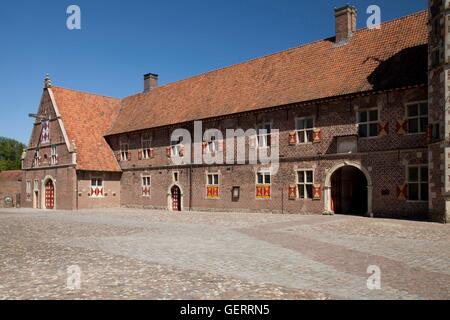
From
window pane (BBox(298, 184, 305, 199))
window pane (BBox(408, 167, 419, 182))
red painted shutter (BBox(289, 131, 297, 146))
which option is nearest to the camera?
window pane (BBox(408, 167, 419, 182))

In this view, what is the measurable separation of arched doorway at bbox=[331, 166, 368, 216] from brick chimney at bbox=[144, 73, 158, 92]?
18.9m

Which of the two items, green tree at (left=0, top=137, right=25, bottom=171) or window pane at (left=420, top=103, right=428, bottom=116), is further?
green tree at (left=0, top=137, right=25, bottom=171)

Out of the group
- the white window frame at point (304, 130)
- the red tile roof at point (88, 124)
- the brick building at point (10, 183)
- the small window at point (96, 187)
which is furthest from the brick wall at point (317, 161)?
the brick building at point (10, 183)

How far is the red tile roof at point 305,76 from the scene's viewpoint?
19.0 metres

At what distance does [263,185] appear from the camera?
22.8 metres

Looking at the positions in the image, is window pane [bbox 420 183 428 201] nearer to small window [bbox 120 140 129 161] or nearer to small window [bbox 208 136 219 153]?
small window [bbox 208 136 219 153]

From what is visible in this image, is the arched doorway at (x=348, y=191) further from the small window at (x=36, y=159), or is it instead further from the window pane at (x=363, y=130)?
the small window at (x=36, y=159)

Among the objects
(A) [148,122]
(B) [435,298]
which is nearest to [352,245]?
(B) [435,298]

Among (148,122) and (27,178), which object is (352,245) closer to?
(148,122)

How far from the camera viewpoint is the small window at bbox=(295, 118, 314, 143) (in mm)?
21141

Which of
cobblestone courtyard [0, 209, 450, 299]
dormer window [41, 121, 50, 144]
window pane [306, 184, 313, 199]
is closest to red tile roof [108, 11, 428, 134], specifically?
window pane [306, 184, 313, 199]

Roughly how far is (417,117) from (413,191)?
3.12 m
